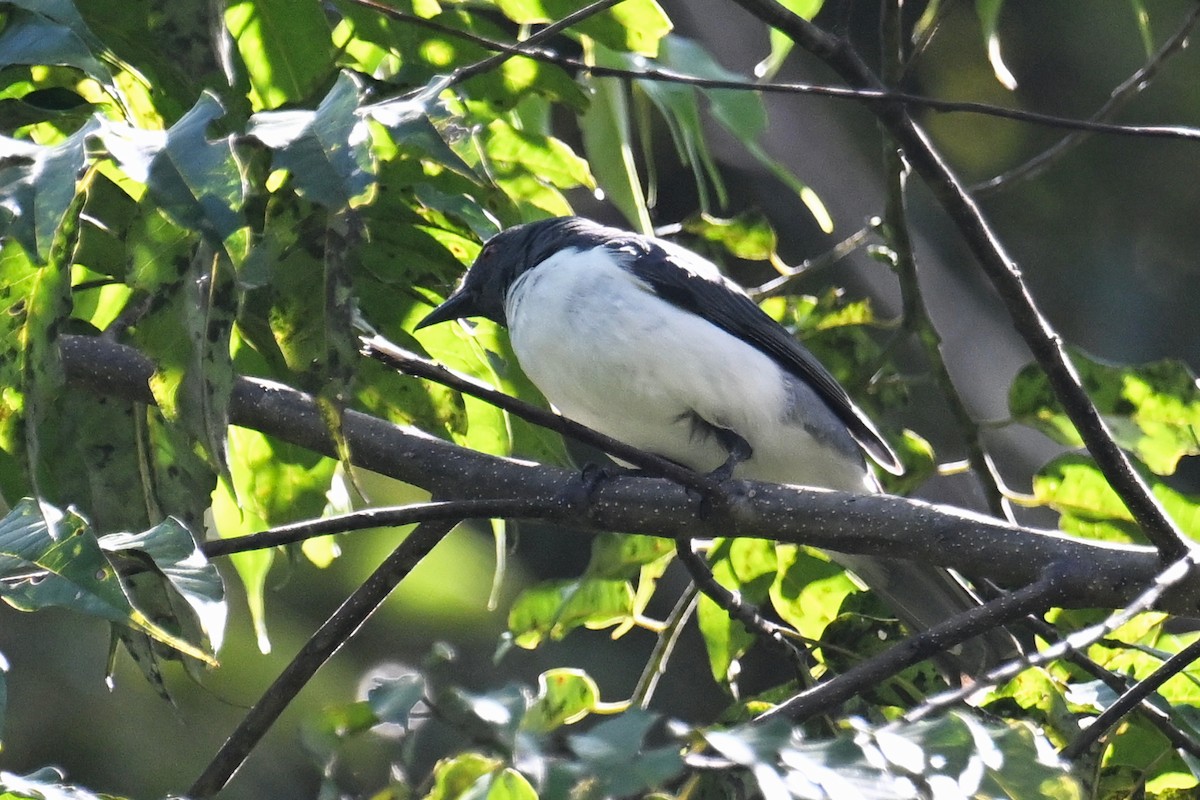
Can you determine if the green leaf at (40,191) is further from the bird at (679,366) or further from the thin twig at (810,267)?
the thin twig at (810,267)

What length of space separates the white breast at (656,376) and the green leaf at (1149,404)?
856 millimetres

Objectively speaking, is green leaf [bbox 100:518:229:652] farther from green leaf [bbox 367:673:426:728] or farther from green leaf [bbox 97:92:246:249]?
green leaf [bbox 97:92:246:249]

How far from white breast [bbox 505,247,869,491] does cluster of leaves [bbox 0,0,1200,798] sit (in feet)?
0.51

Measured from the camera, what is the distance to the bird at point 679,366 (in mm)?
3314

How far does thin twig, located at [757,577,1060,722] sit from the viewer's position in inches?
71.9

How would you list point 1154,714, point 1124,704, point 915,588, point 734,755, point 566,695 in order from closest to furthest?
1. point 734,755
2. point 1124,704
3. point 1154,714
4. point 566,695
5. point 915,588

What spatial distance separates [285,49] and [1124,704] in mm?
1793

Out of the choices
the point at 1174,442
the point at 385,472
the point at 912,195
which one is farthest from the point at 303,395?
the point at 912,195

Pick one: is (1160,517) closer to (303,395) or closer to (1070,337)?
(303,395)

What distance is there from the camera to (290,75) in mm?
2619

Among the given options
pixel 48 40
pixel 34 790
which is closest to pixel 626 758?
pixel 34 790

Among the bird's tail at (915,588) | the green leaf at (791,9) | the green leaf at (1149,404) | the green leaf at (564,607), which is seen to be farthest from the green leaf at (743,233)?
the green leaf at (564,607)

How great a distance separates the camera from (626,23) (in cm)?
268

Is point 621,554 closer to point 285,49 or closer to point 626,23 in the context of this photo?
point 626,23
